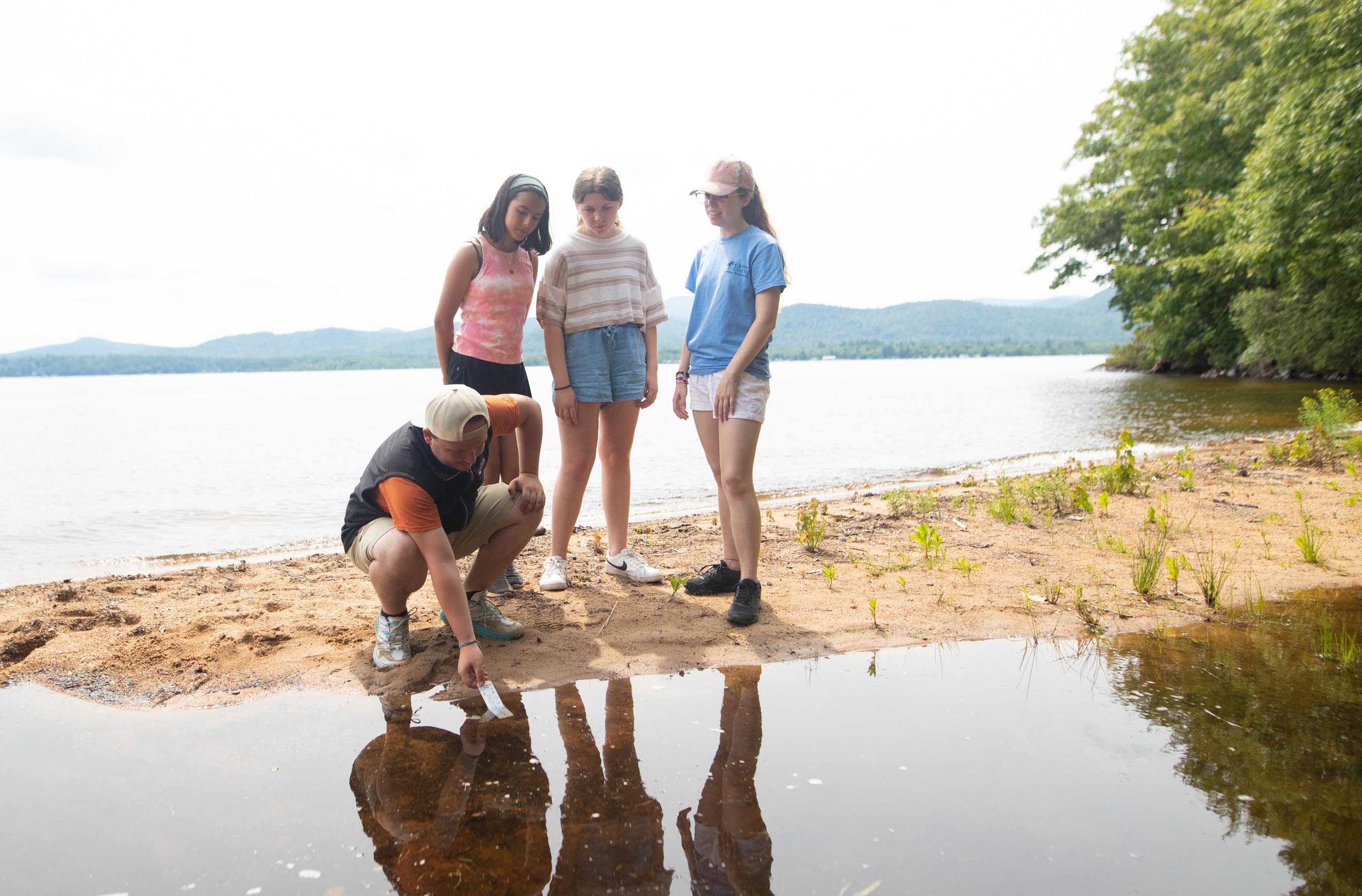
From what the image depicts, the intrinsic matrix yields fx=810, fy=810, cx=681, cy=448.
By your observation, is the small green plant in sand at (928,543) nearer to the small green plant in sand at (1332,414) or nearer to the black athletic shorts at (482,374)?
the black athletic shorts at (482,374)

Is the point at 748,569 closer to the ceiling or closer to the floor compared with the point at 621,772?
closer to the ceiling

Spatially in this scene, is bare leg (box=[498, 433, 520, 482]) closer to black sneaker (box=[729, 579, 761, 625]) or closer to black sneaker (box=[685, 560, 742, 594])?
black sneaker (box=[685, 560, 742, 594])

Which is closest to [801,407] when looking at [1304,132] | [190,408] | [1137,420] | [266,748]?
[1137,420]

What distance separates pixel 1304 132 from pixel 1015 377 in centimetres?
3342

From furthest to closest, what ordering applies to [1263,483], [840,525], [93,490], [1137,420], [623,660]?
[1137,420] < [93,490] < [1263,483] < [840,525] < [623,660]

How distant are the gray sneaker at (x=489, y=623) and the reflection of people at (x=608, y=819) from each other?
82 centimetres

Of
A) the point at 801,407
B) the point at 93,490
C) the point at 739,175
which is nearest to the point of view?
the point at 739,175

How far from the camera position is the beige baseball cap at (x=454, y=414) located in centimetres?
294

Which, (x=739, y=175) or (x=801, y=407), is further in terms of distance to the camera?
(x=801, y=407)

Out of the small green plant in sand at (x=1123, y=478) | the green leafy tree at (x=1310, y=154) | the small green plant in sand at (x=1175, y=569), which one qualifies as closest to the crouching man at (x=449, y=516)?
the small green plant in sand at (x=1175, y=569)

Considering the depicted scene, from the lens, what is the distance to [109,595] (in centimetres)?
458

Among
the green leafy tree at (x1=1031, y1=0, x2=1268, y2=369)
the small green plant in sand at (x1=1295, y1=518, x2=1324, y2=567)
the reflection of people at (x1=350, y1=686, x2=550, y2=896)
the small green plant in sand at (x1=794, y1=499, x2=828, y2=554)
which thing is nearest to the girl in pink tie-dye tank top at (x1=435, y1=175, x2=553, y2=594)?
the reflection of people at (x1=350, y1=686, x2=550, y2=896)

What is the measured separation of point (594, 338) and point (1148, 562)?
3.05 metres

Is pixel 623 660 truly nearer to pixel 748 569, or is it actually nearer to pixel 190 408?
pixel 748 569
